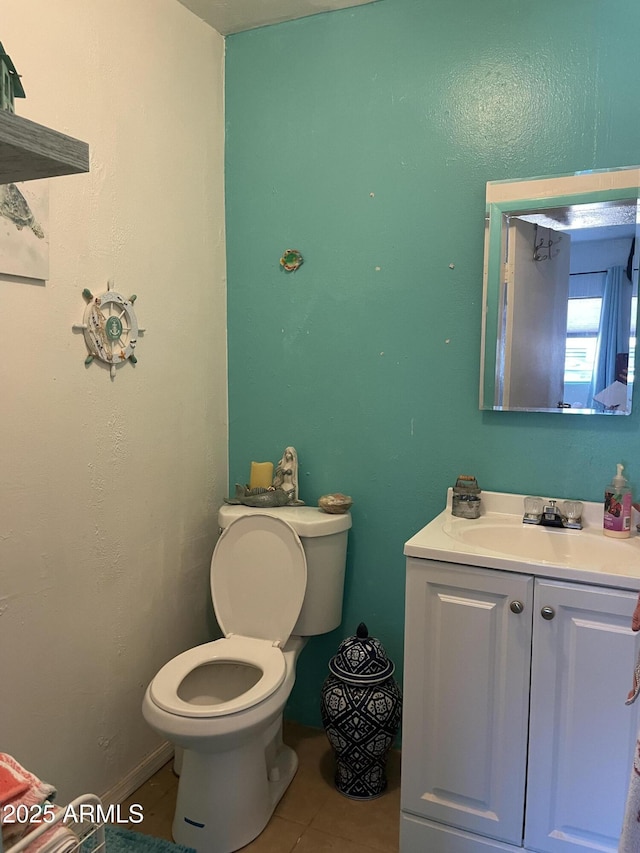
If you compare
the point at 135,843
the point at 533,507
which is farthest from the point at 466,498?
the point at 135,843

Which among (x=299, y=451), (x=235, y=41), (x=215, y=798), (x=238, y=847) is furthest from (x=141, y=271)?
(x=238, y=847)

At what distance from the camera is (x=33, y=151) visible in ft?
2.58

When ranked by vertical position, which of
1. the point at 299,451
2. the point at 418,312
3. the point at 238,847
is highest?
the point at 418,312

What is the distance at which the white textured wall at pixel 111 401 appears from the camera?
1.58 meters

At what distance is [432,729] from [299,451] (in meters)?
0.99

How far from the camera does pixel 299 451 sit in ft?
7.43

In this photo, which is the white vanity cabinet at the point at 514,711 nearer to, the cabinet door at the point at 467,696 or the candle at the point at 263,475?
the cabinet door at the point at 467,696

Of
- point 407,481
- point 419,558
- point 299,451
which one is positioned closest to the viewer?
point 419,558

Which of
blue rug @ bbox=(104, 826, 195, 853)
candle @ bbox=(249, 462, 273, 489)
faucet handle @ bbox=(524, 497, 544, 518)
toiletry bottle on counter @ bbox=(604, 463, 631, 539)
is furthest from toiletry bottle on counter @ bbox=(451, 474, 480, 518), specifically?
blue rug @ bbox=(104, 826, 195, 853)

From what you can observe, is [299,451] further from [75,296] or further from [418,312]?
[75,296]

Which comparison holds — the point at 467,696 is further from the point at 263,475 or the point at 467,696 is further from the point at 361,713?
the point at 263,475

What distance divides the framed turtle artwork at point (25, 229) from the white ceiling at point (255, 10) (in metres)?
0.93

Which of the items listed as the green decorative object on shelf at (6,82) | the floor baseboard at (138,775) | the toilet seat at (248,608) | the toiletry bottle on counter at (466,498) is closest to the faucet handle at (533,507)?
the toiletry bottle on counter at (466,498)

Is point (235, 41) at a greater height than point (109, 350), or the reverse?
point (235, 41)
